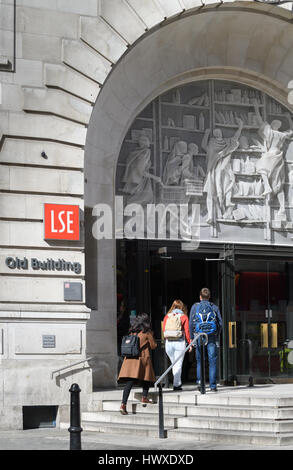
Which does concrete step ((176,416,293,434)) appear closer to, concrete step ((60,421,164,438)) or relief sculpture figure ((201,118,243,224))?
concrete step ((60,421,164,438))

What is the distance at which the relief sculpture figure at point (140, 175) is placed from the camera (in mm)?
20422

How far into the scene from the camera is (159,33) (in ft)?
64.2

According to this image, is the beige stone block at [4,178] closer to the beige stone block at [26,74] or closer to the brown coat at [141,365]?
the beige stone block at [26,74]

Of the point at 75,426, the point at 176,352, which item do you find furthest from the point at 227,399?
the point at 75,426

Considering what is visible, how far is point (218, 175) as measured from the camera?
70.5 feet

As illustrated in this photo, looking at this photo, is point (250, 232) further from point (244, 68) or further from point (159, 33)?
point (159, 33)

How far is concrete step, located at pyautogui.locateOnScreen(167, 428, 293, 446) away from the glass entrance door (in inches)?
273

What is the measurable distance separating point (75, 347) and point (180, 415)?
2710mm

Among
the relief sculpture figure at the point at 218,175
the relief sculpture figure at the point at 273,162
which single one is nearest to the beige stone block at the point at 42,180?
the relief sculpture figure at the point at 218,175

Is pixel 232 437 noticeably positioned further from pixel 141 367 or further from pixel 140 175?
pixel 140 175

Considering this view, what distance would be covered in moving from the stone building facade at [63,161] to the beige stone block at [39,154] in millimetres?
19

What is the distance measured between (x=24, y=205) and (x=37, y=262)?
1108mm

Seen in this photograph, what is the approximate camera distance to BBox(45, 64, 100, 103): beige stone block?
1759 cm
